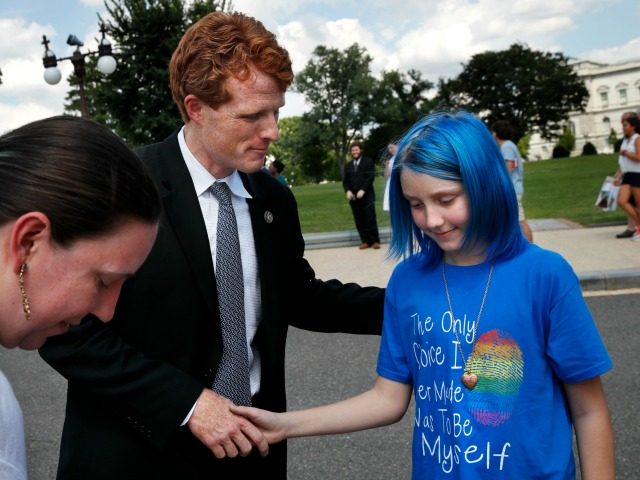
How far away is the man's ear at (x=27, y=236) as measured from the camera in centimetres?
114

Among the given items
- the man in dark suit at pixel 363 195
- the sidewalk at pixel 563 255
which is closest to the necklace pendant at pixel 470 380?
the sidewalk at pixel 563 255

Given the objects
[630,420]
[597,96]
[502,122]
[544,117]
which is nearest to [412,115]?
[544,117]

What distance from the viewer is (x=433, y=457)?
1.87 meters

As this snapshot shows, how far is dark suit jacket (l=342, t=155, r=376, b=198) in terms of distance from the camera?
40.1 ft

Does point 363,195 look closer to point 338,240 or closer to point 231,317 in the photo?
point 338,240

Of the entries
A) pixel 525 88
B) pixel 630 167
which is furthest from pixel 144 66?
pixel 525 88

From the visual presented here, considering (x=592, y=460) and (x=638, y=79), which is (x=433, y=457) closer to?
(x=592, y=460)

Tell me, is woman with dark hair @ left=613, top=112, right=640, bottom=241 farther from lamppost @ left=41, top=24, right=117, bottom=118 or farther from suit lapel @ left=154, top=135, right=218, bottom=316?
lamppost @ left=41, top=24, right=117, bottom=118

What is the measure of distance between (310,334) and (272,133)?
4880 mm

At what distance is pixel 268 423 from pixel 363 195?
10.2m

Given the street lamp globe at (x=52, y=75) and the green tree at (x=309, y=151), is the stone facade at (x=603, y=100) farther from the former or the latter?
the street lamp globe at (x=52, y=75)

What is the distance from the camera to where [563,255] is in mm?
10086

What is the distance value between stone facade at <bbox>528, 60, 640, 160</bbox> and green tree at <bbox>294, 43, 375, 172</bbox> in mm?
33920

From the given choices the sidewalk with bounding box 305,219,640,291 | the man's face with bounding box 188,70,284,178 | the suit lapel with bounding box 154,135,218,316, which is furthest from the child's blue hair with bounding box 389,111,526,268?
the sidewalk with bounding box 305,219,640,291
